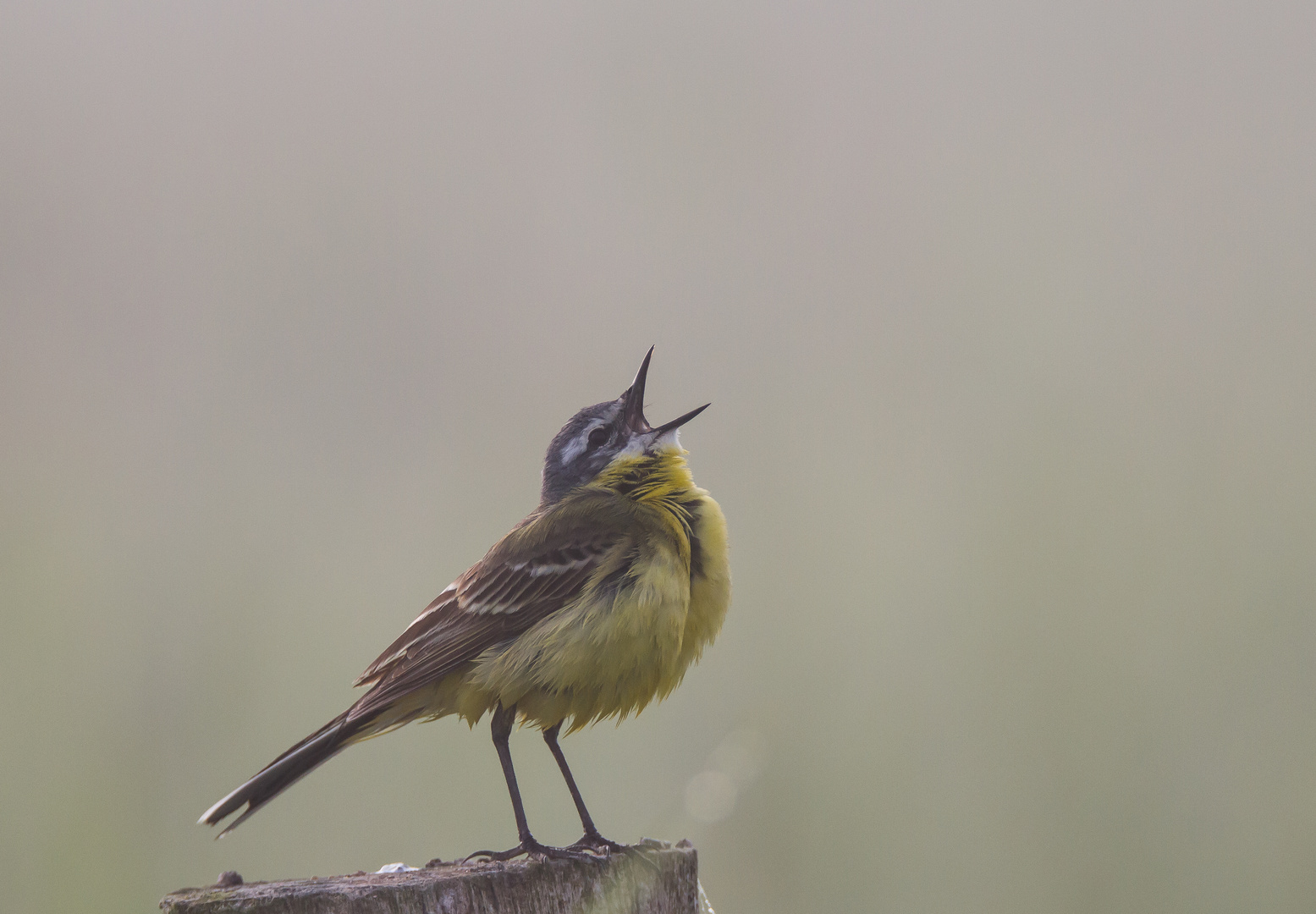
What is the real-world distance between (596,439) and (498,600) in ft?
3.75

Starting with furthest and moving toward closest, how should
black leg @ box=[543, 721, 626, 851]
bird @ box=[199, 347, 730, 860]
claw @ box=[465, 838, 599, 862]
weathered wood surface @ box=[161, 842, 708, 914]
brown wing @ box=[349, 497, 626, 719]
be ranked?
brown wing @ box=[349, 497, 626, 719] → bird @ box=[199, 347, 730, 860] → black leg @ box=[543, 721, 626, 851] → claw @ box=[465, 838, 599, 862] → weathered wood surface @ box=[161, 842, 708, 914]

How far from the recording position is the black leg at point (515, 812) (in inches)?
149

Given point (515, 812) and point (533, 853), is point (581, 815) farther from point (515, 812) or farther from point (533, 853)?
point (533, 853)

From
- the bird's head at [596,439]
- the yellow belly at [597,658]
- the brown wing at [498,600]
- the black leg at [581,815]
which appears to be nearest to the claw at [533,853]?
the black leg at [581,815]

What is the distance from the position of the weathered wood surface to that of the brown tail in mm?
644

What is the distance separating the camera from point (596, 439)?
214 inches

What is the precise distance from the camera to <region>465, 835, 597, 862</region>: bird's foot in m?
3.71

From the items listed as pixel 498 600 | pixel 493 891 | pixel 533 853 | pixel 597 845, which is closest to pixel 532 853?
pixel 533 853

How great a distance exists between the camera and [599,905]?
3264mm

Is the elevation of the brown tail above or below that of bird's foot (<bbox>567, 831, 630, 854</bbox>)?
above

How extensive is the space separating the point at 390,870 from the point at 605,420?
2.53 meters

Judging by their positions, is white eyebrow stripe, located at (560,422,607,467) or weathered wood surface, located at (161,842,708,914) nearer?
Answer: weathered wood surface, located at (161,842,708,914)

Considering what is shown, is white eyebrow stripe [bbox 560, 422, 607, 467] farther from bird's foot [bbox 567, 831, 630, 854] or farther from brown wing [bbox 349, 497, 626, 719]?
bird's foot [bbox 567, 831, 630, 854]

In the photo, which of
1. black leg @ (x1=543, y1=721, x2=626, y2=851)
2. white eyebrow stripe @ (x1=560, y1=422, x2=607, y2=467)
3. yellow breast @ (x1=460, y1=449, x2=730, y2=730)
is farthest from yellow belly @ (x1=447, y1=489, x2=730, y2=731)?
white eyebrow stripe @ (x1=560, y1=422, x2=607, y2=467)
